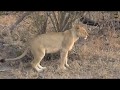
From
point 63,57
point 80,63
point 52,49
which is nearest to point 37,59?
point 52,49

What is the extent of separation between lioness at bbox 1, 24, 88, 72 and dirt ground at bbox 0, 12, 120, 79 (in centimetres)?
24

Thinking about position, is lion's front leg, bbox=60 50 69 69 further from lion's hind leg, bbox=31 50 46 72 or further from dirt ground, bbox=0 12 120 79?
lion's hind leg, bbox=31 50 46 72

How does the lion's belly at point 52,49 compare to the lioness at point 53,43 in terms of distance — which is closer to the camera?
the lioness at point 53,43

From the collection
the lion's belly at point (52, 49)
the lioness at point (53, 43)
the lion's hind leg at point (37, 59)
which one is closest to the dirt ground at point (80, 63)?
the lion's hind leg at point (37, 59)

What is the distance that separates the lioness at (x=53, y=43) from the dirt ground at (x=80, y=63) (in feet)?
0.77

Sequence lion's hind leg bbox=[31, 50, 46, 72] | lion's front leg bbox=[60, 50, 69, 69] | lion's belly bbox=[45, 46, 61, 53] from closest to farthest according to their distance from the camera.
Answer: lion's hind leg bbox=[31, 50, 46, 72]
lion's belly bbox=[45, 46, 61, 53]
lion's front leg bbox=[60, 50, 69, 69]

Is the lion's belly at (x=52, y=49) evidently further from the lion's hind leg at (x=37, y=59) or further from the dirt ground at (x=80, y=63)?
the dirt ground at (x=80, y=63)

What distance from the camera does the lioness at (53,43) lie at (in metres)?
7.46

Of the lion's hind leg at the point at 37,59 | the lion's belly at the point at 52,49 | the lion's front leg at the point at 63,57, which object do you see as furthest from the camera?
the lion's front leg at the point at 63,57

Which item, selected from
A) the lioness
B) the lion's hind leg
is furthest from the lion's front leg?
Result: the lion's hind leg

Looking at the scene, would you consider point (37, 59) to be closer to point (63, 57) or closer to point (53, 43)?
point (53, 43)

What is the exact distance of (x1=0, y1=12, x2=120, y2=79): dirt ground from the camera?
746 centimetres

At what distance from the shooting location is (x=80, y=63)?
322 inches

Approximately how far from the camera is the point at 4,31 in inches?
389
